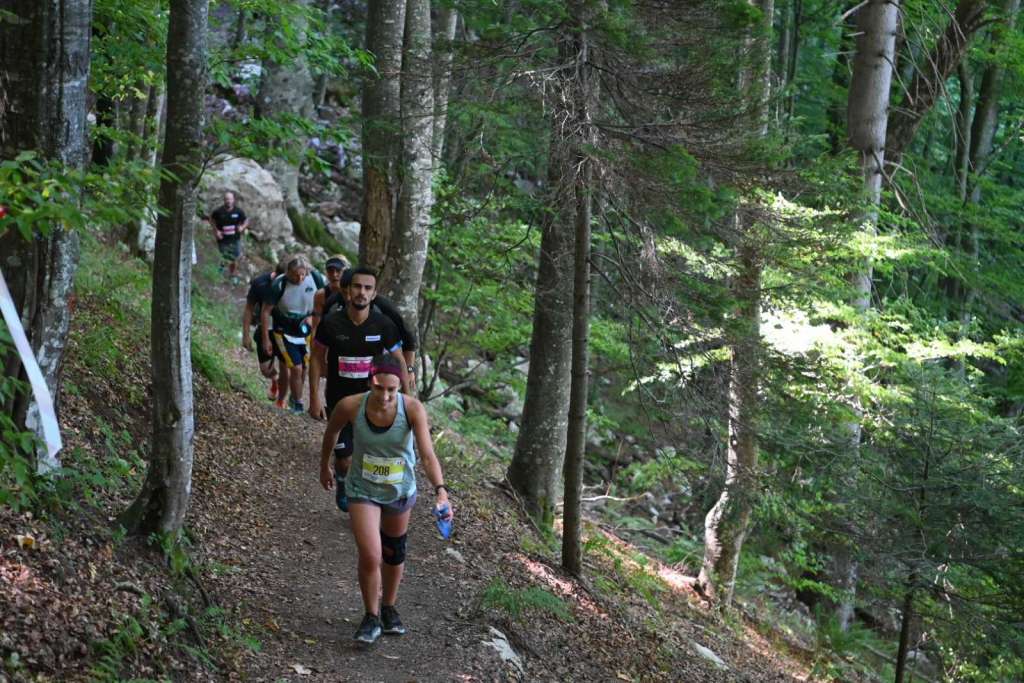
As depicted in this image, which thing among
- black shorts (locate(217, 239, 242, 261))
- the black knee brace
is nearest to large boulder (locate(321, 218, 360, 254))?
black shorts (locate(217, 239, 242, 261))

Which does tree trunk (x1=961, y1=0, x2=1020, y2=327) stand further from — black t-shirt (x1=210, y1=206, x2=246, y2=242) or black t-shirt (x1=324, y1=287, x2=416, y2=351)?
black t-shirt (x1=324, y1=287, x2=416, y2=351)

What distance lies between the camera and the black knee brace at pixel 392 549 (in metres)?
6.62

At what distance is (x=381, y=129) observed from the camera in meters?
11.1

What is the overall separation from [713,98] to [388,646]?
6277 millimetres

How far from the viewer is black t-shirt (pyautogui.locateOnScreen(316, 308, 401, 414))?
7.71 meters

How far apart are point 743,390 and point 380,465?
251 inches

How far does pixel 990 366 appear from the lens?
2558 centimetres

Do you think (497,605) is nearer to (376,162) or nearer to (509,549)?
(509,549)

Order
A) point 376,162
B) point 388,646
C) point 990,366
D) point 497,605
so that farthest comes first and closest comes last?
point 990,366 < point 376,162 < point 497,605 < point 388,646

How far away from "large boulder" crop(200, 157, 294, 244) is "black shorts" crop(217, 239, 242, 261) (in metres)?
2.35

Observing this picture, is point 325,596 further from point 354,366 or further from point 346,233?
point 346,233

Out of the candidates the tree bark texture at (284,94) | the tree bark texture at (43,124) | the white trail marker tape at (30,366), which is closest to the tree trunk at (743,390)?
the tree bark texture at (43,124)

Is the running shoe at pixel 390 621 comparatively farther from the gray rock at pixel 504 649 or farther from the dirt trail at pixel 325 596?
the gray rock at pixel 504 649

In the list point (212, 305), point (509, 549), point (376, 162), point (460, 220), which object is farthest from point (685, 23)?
point (212, 305)
